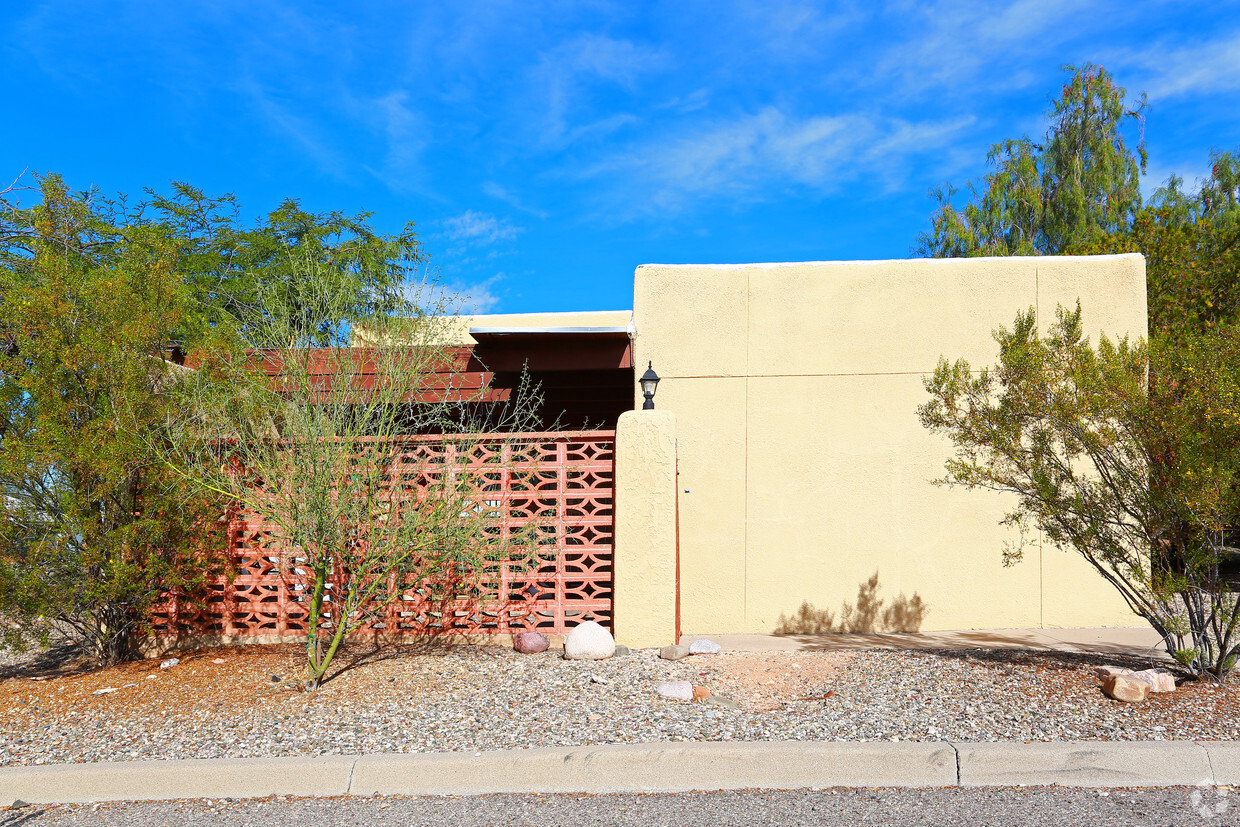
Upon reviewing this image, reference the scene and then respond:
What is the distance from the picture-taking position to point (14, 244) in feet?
25.1

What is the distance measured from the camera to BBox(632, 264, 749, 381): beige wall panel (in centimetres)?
836

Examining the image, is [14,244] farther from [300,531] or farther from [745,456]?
[745,456]

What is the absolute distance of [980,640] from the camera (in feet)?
24.7

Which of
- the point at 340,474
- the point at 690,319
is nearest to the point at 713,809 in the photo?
the point at 340,474

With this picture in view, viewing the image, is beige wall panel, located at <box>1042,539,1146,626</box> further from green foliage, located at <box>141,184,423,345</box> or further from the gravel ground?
green foliage, located at <box>141,184,423,345</box>

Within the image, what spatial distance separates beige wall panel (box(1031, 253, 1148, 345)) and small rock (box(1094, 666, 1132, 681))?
3.62 metres

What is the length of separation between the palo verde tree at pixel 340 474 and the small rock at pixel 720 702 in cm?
195

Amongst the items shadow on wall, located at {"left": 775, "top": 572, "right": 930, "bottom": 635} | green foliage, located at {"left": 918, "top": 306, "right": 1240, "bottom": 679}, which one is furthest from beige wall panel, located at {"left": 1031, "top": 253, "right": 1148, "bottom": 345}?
shadow on wall, located at {"left": 775, "top": 572, "right": 930, "bottom": 635}

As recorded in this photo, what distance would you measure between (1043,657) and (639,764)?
3.68 metres

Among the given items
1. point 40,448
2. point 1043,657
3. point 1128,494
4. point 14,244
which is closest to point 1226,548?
point 1128,494

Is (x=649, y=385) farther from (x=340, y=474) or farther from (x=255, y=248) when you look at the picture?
(x=255, y=248)

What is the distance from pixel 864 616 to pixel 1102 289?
13.2 ft

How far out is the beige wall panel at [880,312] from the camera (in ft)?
26.9

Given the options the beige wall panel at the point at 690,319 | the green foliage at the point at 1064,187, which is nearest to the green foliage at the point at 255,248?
the beige wall panel at the point at 690,319
